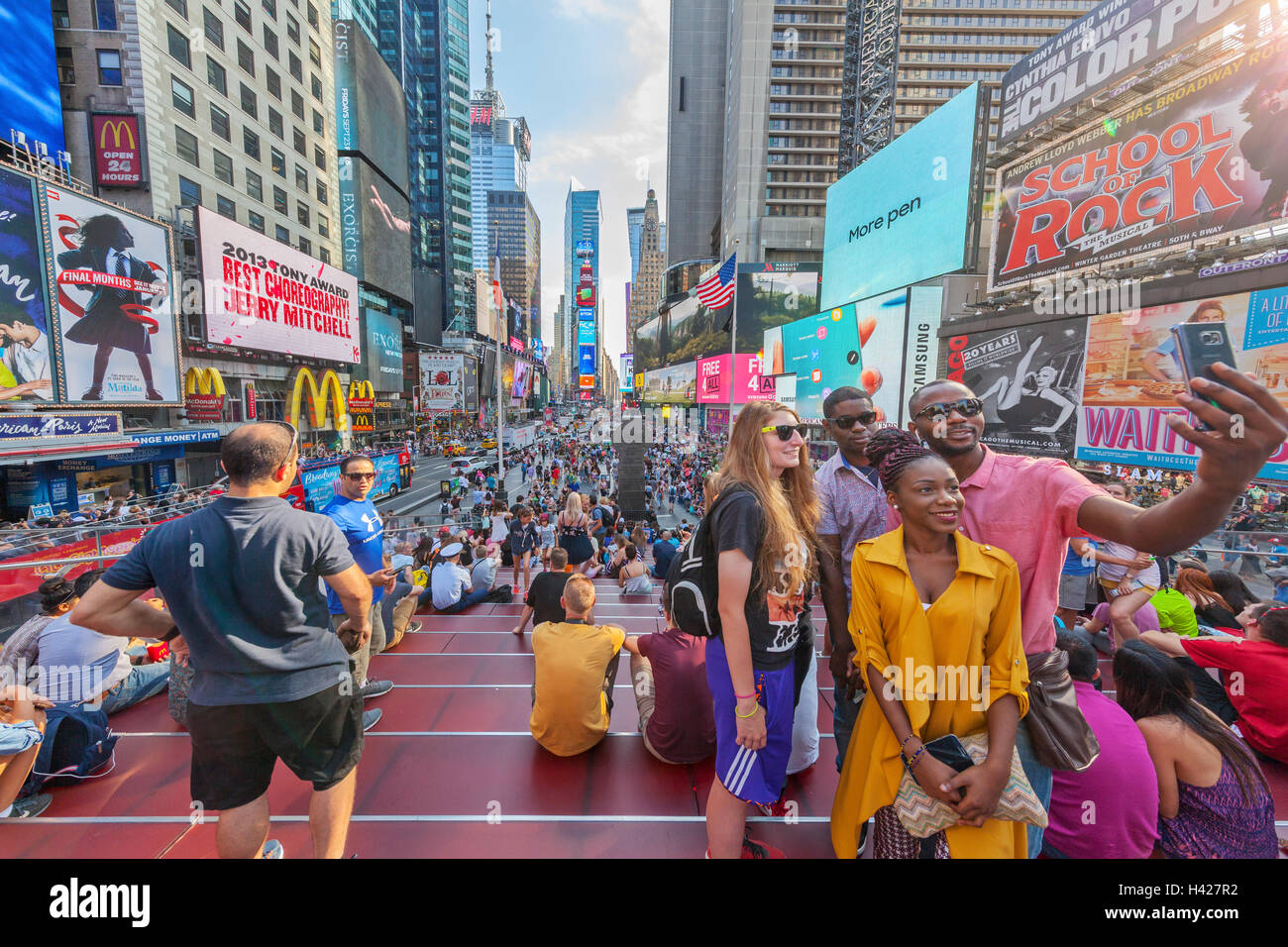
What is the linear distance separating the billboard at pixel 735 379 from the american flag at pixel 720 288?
379 inches

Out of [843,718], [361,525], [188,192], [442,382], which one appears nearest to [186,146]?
[188,192]

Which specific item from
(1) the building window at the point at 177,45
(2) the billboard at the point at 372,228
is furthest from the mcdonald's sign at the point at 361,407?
(1) the building window at the point at 177,45

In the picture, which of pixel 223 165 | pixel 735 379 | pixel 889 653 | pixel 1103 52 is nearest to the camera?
pixel 889 653

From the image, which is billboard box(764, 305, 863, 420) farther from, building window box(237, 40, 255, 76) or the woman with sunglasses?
building window box(237, 40, 255, 76)

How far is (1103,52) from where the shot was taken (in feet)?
43.9

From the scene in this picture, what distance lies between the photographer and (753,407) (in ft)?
7.68

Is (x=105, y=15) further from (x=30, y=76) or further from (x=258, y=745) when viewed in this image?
(x=258, y=745)

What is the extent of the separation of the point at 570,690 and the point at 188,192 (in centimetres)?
2958

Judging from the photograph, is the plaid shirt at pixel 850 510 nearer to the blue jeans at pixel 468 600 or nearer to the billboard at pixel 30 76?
the blue jeans at pixel 468 600

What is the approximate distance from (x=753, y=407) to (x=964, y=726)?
4.79 ft

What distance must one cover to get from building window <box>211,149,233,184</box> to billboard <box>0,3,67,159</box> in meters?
5.98

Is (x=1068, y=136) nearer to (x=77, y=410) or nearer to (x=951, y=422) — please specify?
(x=951, y=422)

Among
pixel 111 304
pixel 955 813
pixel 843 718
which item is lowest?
pixel 843 718
